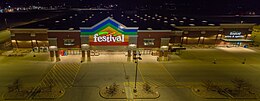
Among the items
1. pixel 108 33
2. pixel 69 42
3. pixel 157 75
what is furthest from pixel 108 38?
pixel 157 75

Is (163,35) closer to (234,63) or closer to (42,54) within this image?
(234,63)

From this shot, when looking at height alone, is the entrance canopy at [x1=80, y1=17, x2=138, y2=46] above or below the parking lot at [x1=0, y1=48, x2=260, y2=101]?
above

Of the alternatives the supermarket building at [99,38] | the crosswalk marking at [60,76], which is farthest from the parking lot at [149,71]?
the supermarket building at [99,38]

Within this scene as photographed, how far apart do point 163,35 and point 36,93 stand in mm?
35125

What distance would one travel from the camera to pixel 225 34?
6712 centimetres

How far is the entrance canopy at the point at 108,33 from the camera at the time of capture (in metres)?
47.0

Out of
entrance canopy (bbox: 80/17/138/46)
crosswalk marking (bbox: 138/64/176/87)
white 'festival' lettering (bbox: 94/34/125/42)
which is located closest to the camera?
crosswalk marking (bbox: 138/64/176/87)

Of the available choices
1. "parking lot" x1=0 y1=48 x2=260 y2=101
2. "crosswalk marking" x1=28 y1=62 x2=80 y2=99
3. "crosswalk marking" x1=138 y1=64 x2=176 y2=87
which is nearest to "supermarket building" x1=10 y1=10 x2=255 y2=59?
"parking lot" x1=0 y1=48 x2=260 y2=101

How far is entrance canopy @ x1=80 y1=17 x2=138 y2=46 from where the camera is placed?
154ft

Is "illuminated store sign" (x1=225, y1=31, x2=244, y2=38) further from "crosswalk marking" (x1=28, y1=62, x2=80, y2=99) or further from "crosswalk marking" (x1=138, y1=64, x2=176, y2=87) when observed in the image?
"crosswalk marking" (x1=28, y1=62, x2=80, y2=99)

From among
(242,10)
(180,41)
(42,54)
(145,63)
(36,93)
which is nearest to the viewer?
(36,93)

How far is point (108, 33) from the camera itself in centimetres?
4778

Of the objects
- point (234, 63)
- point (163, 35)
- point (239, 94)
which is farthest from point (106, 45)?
point (234, 63)

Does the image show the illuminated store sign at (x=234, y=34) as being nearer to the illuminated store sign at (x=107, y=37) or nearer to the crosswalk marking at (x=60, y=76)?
the illuminated store sign at (x=107, y=37)
